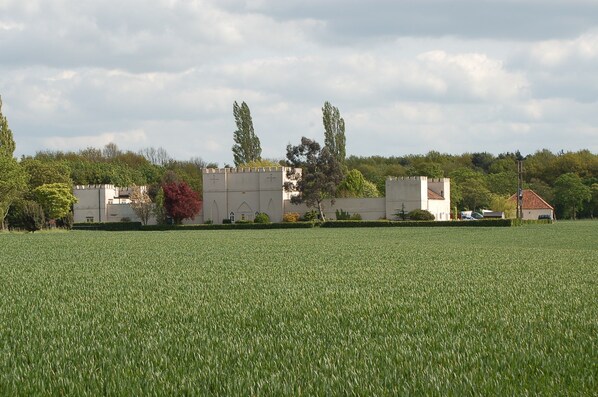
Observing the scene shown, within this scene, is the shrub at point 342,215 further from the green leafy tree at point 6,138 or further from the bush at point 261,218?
the green leafy tree at point 6,138

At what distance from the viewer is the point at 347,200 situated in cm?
8462

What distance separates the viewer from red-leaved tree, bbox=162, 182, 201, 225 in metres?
84.1

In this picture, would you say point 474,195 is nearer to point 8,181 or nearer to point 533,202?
point 533,202

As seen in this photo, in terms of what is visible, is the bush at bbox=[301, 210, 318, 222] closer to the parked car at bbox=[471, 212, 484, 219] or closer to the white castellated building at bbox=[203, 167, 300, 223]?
the white castellated building at bbox=[203, 167, 300, 223]

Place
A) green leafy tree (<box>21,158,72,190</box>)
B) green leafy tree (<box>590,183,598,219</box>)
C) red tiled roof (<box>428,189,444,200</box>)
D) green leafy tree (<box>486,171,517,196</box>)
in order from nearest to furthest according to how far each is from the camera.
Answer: red tiled roof (<box>428,189,444,200</box>) < green leafy tree (<box>21,158,72,190</box>) < green leafy tree (<box>590,183,598,219</box>) < green leafy tree (<box>486,171,517,196</box>)

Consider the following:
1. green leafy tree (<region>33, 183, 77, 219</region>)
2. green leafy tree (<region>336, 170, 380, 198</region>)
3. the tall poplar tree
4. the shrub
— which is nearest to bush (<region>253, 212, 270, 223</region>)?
the shrub

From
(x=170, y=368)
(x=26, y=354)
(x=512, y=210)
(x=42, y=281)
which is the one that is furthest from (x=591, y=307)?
(x=512, y=210)

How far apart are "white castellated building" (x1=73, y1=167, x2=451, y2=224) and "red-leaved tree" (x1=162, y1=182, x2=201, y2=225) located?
2487mm

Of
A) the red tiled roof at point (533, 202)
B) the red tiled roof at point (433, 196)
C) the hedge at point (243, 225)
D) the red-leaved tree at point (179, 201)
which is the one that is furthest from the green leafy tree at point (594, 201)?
the red-leaved tree at point (179, 201)

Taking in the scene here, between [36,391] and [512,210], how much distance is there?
98.7 metres

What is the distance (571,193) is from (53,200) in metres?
64.9

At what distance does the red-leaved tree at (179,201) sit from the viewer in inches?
3310

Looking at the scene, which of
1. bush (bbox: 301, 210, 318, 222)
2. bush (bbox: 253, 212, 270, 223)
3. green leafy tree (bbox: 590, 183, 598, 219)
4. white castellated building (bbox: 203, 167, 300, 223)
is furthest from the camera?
green leafy tree (bbox: 590, 183, 598, 219)

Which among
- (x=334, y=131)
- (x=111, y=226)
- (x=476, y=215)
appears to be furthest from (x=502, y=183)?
(x=111, y=226)
